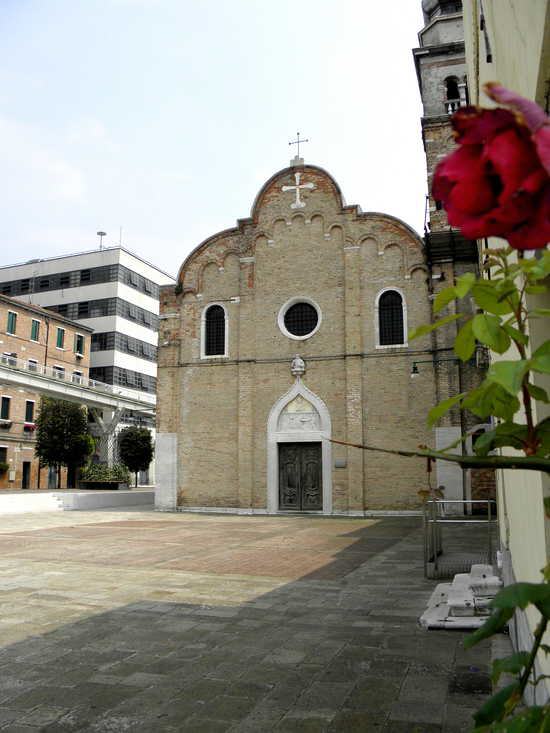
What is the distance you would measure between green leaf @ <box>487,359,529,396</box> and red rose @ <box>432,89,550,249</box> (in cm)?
21

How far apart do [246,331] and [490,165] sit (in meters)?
23.3

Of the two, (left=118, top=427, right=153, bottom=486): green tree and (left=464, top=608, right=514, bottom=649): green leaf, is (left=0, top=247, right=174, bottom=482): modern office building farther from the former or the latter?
(left=464, top=608, right=514, bottom=649): green leaf

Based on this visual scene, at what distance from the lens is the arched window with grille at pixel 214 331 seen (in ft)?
80.3

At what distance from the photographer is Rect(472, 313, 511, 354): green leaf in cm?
104

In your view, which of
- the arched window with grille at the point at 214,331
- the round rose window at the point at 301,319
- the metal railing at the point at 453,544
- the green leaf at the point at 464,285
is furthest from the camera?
the arched window with grille at the point at 214,331

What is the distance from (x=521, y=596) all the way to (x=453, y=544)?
13.3 meters

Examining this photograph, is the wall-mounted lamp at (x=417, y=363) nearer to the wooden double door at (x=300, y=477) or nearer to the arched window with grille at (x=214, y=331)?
the wooden double door at (x=300, y=477)

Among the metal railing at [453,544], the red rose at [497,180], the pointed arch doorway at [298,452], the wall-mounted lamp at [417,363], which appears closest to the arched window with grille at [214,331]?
the pointed arch doorway at [298,452]

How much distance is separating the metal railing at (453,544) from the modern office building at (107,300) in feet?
126

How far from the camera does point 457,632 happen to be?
6.10 meters

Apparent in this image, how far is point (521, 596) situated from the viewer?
0.99 m

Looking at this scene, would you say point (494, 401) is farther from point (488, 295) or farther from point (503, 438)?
point (488, 295)

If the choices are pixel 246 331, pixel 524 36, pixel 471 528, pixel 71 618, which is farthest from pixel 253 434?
pixel 524 36

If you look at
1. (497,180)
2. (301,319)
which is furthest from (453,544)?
(497,180)
